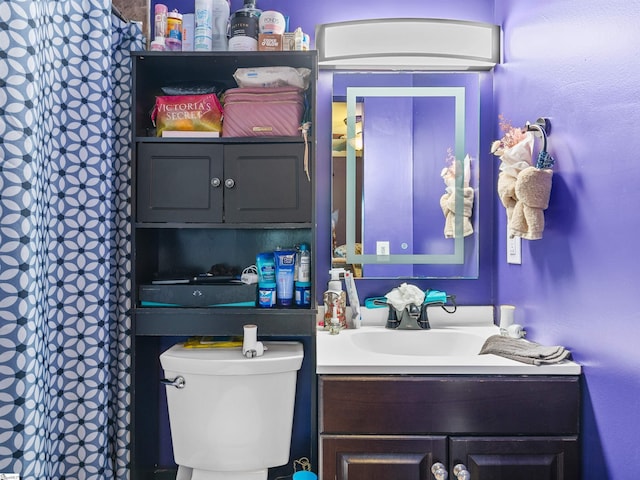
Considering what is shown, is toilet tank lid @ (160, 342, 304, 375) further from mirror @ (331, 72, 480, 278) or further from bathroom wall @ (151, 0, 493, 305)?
mirror @ (331, 72, 480, 278)

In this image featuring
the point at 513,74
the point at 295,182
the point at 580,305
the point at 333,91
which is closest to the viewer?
the point at 580,305

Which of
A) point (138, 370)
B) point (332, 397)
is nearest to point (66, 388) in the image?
point (138, 370)

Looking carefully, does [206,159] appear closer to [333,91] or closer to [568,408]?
[333,91]

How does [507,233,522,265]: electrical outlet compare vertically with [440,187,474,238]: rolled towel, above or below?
below

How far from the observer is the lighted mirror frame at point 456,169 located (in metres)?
1.92

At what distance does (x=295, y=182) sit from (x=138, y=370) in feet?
3.01

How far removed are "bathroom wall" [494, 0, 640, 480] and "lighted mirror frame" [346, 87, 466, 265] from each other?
12.7 inches

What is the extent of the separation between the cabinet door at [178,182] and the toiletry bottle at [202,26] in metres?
0.37

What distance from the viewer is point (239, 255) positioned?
6.33 ft

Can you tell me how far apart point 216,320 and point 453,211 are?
3.56 feet

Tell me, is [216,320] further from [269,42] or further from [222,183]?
[269,42]

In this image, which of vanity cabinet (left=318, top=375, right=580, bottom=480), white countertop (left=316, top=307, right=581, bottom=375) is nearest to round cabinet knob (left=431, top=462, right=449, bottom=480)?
vanity cabinet (left=318, top=375, right=580, bottom=480)

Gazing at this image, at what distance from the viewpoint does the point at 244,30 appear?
1.65 metres

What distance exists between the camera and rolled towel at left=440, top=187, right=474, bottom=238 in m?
1.93
